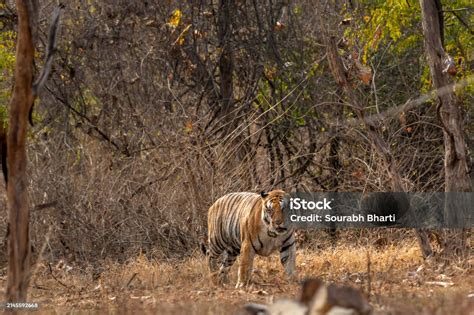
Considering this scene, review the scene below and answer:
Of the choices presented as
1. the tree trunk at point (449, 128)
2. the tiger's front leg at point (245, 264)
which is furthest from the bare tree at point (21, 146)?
the tree trunk at point (449, 128)

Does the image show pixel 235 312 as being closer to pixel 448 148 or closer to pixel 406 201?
pixel 448 148

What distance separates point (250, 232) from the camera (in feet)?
41.5

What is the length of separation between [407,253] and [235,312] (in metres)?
5.26

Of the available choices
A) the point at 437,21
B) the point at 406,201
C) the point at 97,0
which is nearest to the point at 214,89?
the point at 97,0

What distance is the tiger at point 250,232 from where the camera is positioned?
493 inches

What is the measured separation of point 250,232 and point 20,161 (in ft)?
15.4

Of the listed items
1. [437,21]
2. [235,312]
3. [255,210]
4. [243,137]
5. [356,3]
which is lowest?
[235,312]

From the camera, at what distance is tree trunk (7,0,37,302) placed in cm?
847

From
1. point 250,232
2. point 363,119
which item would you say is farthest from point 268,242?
point 363,119

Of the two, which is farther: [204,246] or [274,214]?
[204,246]

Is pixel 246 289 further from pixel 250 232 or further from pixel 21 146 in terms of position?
pixel 21 146

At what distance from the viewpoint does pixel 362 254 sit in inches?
566

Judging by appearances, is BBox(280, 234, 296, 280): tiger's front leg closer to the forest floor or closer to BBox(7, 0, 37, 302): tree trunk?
the forest floor

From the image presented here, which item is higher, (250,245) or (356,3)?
(356,3)
